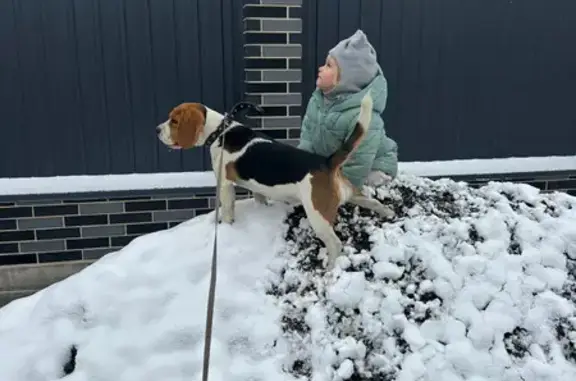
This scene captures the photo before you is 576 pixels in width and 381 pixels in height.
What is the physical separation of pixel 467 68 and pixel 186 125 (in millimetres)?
3152

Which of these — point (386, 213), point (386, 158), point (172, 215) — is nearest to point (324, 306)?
point (386, 213)

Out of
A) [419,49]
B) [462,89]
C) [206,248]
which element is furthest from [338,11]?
[206,248]

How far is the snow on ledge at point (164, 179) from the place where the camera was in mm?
4305

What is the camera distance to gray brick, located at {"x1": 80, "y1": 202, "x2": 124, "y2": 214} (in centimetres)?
443

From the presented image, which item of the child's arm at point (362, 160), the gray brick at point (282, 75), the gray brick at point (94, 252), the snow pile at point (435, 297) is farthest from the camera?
the gray brick at point (94, 252)

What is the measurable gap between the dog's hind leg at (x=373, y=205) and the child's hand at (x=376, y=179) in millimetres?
187

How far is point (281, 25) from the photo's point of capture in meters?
4.34

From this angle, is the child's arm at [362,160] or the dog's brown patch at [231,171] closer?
the dog's brown patch at [231,171]

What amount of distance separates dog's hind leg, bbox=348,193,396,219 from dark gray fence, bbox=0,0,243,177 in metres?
1.98

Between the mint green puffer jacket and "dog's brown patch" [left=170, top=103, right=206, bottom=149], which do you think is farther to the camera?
the mint green puffer jacket

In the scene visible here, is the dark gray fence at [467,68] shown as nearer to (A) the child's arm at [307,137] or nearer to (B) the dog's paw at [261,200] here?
(A) the child's arm at [307,137]

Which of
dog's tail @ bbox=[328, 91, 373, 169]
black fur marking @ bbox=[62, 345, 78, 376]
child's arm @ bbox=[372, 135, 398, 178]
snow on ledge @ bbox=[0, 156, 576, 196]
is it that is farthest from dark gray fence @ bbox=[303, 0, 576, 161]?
black fur marking @ bbox=[62, 345, 78, 376]

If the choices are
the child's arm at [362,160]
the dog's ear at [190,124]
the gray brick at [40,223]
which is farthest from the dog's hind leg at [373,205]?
the gray brick at [40,223]

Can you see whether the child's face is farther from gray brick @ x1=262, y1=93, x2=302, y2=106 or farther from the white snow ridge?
gray brick @ x1=262, y1=93, x2=302, y2=106
